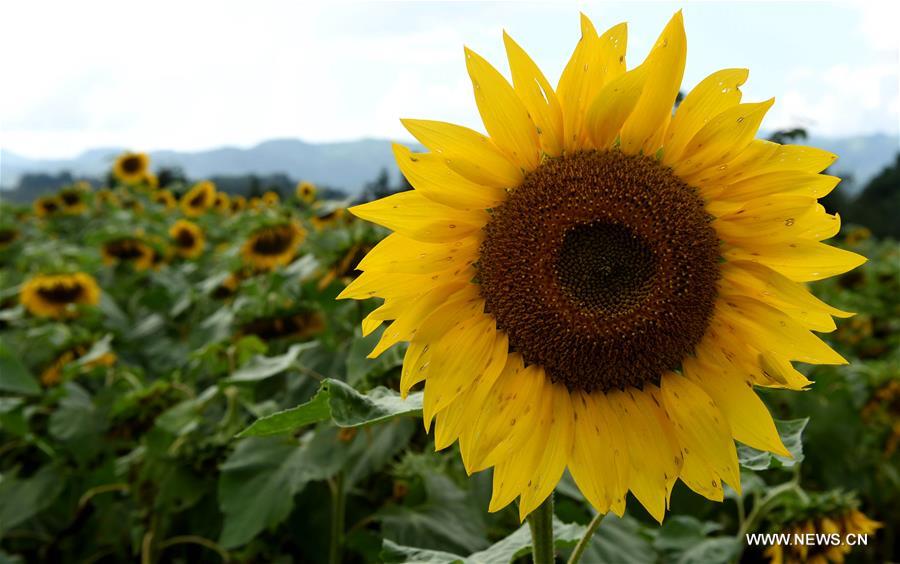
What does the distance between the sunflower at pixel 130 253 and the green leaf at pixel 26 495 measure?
9.07 ft

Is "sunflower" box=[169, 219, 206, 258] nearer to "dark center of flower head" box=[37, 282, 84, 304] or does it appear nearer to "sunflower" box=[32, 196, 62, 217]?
"dark center of flower head" box=[37, 282, 84, 304]

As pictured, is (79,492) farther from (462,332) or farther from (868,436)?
(868,436)

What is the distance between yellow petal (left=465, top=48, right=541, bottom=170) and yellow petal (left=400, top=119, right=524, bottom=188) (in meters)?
0.02

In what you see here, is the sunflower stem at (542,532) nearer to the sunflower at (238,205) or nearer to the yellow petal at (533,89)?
the yellow petal at (533,89)

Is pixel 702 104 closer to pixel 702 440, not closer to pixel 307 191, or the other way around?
pixel 702 440

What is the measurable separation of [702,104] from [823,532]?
50.3 inches

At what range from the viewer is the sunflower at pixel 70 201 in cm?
804

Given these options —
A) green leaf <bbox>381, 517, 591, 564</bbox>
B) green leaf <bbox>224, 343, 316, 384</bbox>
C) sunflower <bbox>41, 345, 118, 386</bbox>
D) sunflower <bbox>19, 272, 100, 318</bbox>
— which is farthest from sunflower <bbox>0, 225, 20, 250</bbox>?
green leaf <bbox>381, 517, 591, 564</bbox>

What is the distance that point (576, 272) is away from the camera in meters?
1.29

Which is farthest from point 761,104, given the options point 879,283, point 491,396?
point 879,283

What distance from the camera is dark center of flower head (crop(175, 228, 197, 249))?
577cm

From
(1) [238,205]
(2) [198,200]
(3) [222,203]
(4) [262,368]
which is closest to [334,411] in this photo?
(4) [262,368]

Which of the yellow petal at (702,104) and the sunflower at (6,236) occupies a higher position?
the yellow petal at (702,104)

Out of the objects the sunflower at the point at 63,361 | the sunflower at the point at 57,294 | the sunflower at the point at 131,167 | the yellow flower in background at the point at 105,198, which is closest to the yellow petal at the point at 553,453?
the sunflower at the point at 63,361
